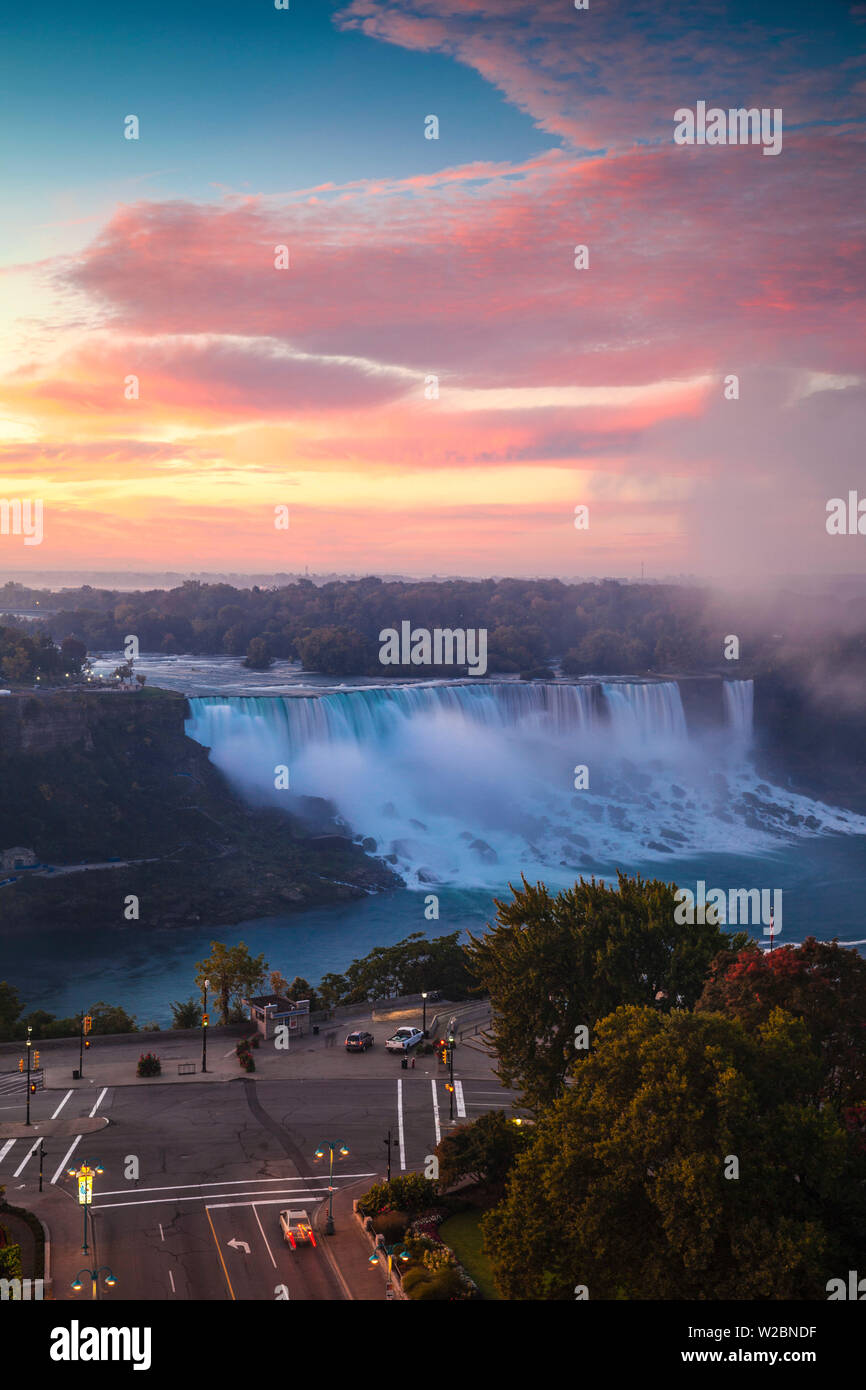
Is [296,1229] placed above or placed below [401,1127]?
above

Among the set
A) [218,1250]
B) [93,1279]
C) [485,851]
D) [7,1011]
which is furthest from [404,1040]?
[485,851]

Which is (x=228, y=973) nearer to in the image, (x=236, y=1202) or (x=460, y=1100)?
(x=460, y=1100)

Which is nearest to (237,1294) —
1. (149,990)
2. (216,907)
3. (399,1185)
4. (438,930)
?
(399,1185)

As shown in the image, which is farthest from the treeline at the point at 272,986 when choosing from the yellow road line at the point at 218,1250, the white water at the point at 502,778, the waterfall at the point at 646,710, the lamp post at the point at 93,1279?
the waterfall at the point at 646,710

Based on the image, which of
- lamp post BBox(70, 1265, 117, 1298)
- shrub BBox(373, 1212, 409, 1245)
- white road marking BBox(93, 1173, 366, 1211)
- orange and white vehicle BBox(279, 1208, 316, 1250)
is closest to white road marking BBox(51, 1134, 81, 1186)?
white road marking BBox(93, 1173, 366, 1211)

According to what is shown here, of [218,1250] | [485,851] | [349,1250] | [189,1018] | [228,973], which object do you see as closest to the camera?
[218,1250]

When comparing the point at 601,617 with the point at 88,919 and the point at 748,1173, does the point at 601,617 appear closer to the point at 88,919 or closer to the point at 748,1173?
the point at 88,919
